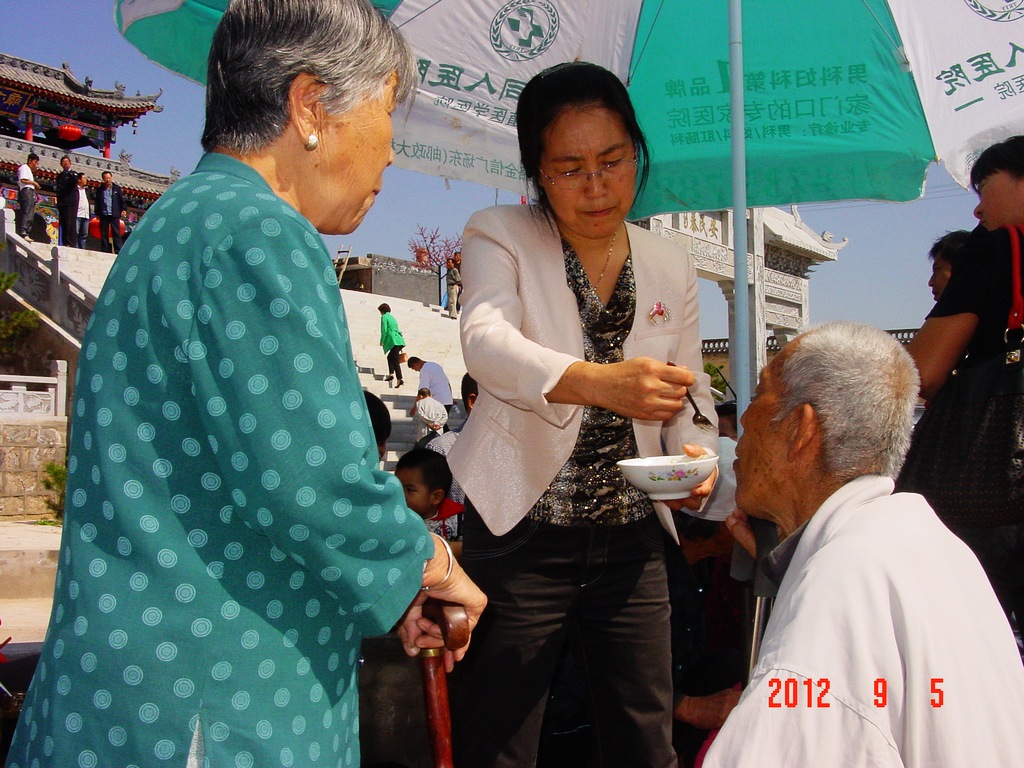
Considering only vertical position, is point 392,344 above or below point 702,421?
above

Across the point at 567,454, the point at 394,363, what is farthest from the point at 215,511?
the point at 394,363

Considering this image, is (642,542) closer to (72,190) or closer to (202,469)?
(202,469)

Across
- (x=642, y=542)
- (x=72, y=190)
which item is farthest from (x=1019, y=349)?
(x=72, y=190)

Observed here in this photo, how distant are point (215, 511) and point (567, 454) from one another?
1113 mm

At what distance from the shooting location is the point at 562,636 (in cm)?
230

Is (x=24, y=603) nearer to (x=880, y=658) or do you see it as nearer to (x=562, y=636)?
(x=562, y=636)

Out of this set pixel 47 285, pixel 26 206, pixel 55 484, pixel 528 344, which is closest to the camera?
pixel 528 344

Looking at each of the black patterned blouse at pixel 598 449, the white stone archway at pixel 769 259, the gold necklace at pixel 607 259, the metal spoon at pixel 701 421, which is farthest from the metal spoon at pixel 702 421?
the white stone archway at pixel 769 259

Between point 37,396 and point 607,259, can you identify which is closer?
point 607,259

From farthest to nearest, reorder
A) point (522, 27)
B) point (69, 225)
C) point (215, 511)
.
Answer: point (69, 225) < point (522, 27) < point (215, 511)

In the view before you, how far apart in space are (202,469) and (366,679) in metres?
2.08

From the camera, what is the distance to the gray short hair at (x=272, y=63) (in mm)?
1415

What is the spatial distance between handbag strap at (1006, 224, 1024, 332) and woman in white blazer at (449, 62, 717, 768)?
886 mm

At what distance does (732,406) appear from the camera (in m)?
4.91
